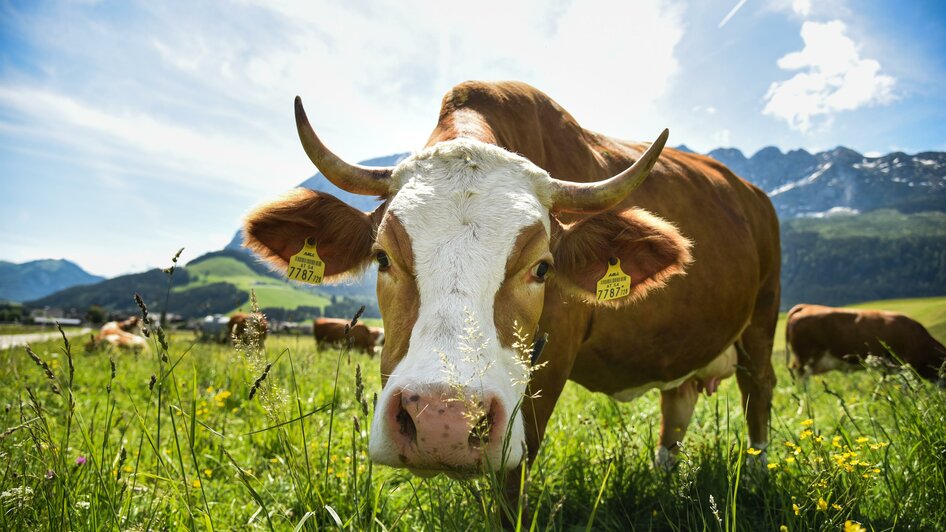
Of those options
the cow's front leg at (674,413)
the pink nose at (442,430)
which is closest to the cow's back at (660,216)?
the cow's front leg at (674,413)

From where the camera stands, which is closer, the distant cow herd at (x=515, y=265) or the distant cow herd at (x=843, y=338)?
the distant cow herd at (x=515, y=265)

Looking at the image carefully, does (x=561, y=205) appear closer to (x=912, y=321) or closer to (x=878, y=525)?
(x=878, y=525)

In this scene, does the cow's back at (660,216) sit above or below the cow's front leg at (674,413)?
above

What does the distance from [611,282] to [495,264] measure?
1052 millimetres

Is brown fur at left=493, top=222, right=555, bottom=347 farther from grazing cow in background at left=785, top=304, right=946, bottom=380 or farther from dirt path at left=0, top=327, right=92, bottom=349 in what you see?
grazing cow in background at left=785, top=304, right=946, bottom=380

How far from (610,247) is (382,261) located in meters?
1.43

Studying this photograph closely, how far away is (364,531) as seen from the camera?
2031 millimetres

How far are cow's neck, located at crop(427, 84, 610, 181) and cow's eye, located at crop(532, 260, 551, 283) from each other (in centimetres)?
107

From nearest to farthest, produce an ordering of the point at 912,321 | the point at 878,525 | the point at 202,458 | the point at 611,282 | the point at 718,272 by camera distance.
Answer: the point at 878,525
the point at 611,282
the point at 202,458
the point at 718,272
the point at 912,321

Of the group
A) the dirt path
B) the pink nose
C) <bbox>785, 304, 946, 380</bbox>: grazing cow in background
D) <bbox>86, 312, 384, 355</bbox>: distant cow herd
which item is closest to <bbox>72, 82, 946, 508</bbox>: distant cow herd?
the pink nose

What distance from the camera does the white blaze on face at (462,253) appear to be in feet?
6.72

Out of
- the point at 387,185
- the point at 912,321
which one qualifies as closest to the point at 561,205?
the point at 387,185

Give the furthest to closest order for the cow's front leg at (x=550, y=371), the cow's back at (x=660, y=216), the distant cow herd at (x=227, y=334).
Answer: the distant cow herd at (x=227, y=334) → the cow's back at (x=660, y=216) → the cow's front leg at (x=550, y=371)

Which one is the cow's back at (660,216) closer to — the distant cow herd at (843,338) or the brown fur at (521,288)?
the brown fur at (521,288)
